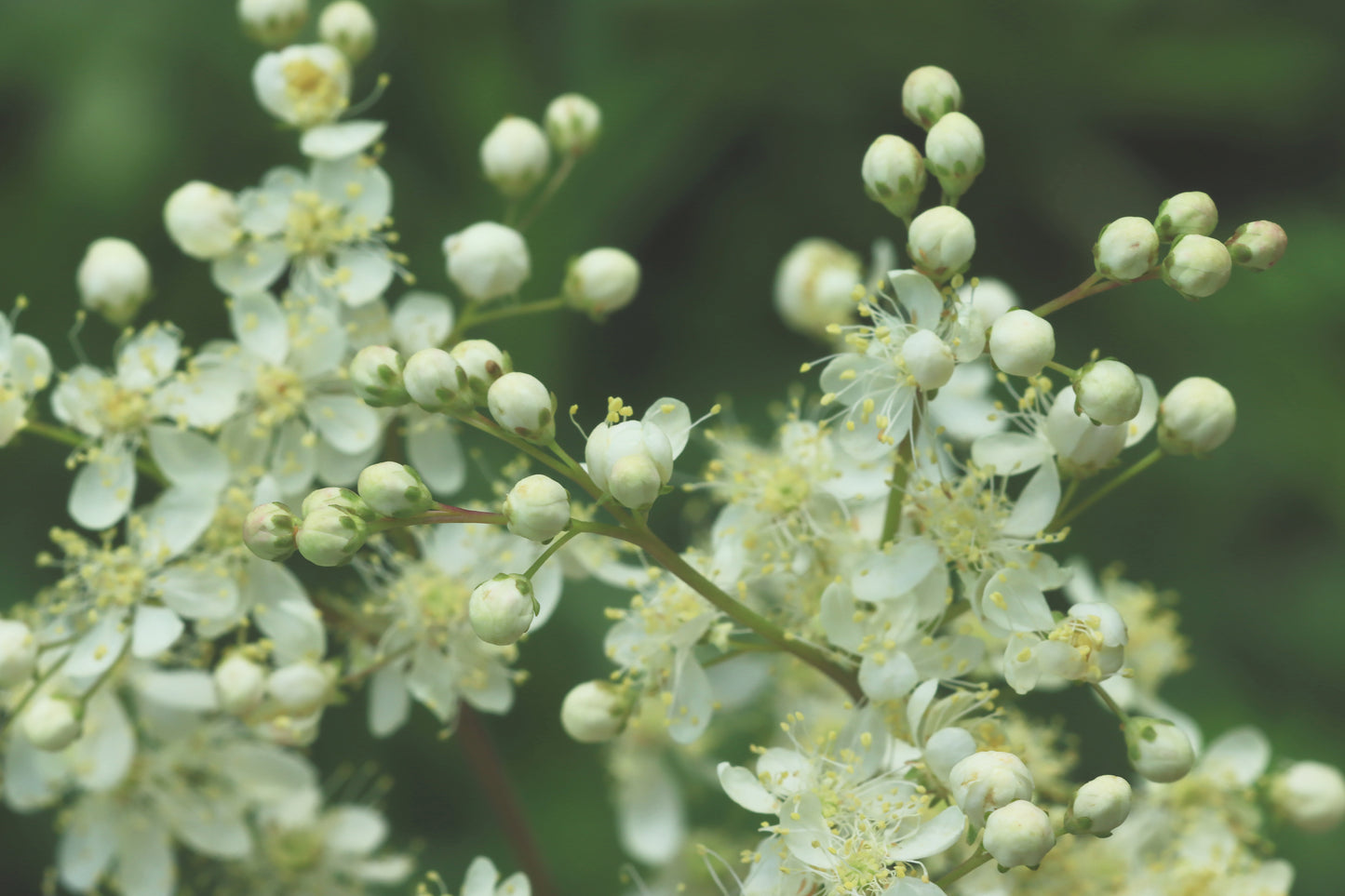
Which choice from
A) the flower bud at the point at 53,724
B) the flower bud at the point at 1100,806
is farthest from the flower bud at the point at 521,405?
the flower bud at the point at 53,724

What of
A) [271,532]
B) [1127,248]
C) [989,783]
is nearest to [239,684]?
[271,532]

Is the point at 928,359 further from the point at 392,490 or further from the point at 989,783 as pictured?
the point at 392,490

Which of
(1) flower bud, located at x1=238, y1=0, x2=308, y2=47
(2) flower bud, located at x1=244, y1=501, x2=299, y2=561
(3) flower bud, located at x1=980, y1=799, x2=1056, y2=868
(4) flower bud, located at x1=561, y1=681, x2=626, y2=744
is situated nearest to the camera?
(3) flower bud, located at x1=980, y1=799, x2=1056, y2=868

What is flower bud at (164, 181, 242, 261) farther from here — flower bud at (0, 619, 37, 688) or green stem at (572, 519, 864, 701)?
green stem at (572, 519, 864, 701)

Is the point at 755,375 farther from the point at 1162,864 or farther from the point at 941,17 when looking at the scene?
the point at 1162,864

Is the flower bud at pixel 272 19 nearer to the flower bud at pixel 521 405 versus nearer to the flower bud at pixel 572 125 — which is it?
the flower bud at pixel 572 125

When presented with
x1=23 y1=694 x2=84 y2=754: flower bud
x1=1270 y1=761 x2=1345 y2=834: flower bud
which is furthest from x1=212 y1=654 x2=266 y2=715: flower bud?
x1=1270 y1=761 x2=1345 y2=834: flower bud

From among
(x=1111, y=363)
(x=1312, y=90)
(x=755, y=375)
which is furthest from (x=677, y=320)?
(x=1111, y=363)
